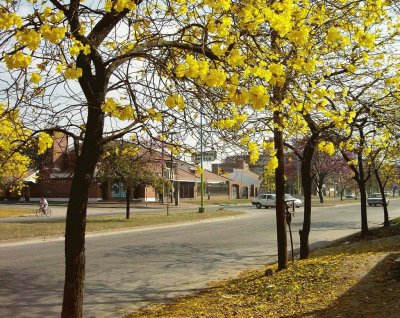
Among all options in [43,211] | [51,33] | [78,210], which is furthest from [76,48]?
[43,211]

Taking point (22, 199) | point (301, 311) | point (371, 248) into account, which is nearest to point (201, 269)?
point (371, 248)

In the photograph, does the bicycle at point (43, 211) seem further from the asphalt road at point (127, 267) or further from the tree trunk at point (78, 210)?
the tree trunk at point (78, 210)

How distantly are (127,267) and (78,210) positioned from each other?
6.76 m

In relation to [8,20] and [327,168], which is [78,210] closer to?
[8,20]

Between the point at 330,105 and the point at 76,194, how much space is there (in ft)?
23.2

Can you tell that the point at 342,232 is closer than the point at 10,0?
No

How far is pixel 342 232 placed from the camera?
2031 centimetres

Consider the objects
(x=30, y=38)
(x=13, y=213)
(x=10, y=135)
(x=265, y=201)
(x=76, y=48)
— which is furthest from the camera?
(x=265, y=201)

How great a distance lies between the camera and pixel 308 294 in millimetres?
6820

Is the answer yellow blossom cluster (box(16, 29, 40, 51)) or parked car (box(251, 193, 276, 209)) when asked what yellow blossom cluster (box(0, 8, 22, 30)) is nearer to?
yellow blossom cluster (box(16, 29, 40, 51))

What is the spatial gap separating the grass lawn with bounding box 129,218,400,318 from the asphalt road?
3.32 feet

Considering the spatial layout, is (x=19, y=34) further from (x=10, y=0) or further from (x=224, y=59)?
(x=224, y=59)

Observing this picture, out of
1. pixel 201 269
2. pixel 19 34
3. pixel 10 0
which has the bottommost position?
pixel 201 269

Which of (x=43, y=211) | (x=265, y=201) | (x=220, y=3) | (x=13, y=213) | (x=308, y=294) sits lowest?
(x=308, y=294)
